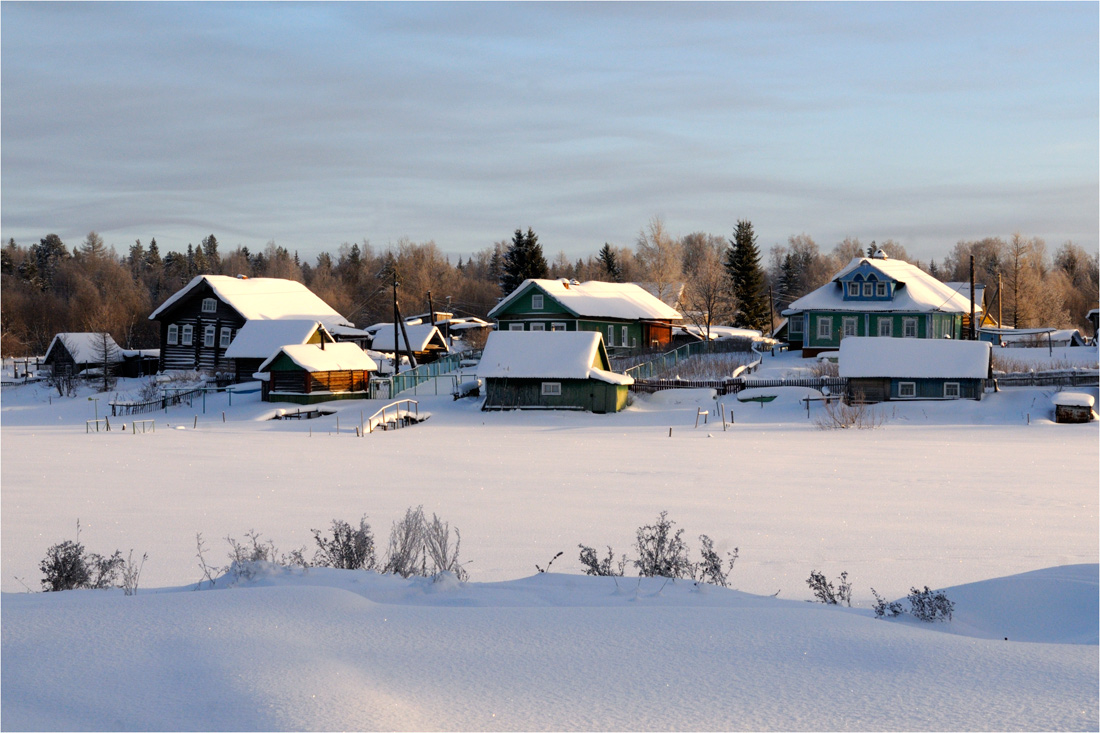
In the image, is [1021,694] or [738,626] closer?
[1021,694]

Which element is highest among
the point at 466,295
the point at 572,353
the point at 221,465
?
the point at 466,295

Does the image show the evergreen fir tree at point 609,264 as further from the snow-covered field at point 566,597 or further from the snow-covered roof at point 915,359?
the snow-covered field at point 566,597

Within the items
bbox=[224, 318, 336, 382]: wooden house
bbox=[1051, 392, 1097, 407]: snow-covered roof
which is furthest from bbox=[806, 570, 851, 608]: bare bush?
bbox=[224, 318, 336, 382]: wooden house

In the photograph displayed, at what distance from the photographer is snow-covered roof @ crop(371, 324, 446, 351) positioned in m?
61.8

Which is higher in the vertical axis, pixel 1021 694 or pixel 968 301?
pixel 968 301

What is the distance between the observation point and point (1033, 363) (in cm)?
4447

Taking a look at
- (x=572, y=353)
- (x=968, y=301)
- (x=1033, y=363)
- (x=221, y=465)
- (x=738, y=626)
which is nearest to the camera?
(x=738, y=626)

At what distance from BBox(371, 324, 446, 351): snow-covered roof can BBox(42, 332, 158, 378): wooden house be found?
15219 millimetres

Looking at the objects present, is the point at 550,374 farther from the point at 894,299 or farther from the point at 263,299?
the point at 263,299

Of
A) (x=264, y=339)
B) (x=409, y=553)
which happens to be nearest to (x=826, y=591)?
(x=409, y=553)

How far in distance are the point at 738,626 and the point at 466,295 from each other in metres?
109

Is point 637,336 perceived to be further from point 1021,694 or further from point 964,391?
point 1021,694

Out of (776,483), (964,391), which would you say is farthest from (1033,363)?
(776,483)

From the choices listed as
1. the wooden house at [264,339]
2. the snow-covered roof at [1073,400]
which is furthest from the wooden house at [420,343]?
the snow-covered roof at [1073,400]
